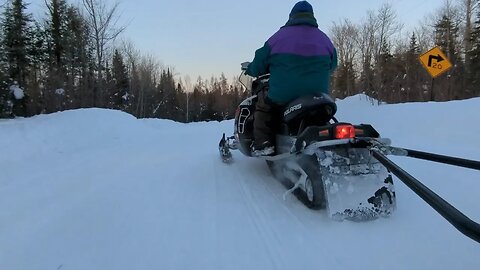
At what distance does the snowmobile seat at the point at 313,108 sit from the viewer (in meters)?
3.61

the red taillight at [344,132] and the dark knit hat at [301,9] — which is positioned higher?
the dark knit hat at [301,9]

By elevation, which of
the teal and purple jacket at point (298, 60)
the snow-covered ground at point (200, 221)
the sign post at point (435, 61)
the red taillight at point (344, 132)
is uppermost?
the sign post at point (435, 61)

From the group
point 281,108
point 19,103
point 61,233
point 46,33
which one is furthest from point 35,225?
point 46,33

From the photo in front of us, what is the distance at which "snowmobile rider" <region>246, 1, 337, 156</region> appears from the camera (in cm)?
386

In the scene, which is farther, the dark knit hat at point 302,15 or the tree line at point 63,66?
the tree line at point 63,66

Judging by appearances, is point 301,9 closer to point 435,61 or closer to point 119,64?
point 435,61

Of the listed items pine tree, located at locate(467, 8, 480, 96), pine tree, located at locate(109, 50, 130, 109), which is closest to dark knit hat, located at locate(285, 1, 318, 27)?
pine tree, located at locate(467, 8, 480, 96)

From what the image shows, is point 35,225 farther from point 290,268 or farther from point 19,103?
point 19,103

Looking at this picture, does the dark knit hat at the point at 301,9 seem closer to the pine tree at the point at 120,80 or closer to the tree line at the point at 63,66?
the tree line at the point at 63,66

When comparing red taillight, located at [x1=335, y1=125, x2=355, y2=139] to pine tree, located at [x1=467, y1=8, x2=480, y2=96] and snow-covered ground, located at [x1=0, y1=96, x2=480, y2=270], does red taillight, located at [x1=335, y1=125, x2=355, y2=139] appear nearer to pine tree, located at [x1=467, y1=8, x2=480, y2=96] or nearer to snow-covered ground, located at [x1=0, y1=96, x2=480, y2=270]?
snow-covered ground, located at [x1=0, y1=96, x2=480, y2=270]

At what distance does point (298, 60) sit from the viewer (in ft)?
12.7

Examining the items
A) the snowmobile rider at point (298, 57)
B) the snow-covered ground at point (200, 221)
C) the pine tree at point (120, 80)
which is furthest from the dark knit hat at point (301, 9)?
the pine tree at point (120, 80)

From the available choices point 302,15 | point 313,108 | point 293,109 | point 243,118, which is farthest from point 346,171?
point 243,118

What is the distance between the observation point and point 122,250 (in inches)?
105
